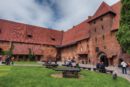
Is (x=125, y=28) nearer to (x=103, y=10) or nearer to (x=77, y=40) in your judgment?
(x=103, y=10)

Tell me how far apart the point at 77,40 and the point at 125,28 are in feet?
80.2

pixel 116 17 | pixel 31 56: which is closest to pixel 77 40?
pixel 116 17

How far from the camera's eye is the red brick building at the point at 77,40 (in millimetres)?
36000

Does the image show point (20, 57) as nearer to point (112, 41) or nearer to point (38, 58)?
point (38, 58)

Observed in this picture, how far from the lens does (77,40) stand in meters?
47.2

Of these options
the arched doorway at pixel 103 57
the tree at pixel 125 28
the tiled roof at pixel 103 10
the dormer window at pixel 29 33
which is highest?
the tiled roof at pixel 103 10

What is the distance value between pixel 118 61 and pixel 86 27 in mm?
17098

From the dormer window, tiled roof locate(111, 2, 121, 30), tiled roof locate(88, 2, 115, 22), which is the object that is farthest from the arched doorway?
Result: the dormer window

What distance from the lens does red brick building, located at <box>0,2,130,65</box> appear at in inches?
Result: 1417

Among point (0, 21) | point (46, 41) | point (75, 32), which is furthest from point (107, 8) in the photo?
point (0, 21)

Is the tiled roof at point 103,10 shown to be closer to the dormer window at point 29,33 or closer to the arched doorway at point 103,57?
the arched doorway at point 103,57

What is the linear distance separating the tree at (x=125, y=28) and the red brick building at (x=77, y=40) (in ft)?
27.7

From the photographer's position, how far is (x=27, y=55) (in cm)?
4953

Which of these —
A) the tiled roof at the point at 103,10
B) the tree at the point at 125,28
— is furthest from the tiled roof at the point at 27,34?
the tree at the point at 125,28
